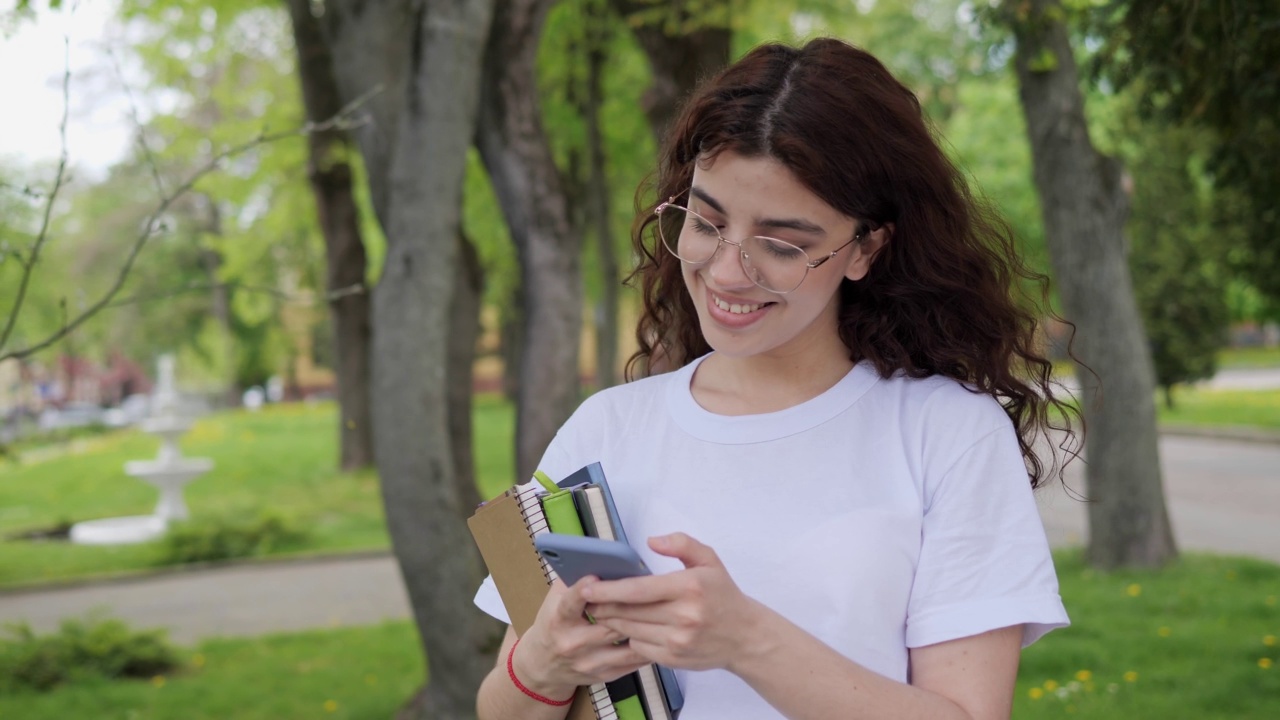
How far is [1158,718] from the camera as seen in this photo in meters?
6.02

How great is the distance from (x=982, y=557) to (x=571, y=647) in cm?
60

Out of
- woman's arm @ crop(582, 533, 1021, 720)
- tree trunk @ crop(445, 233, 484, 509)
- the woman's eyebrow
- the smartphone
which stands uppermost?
the woman's eyebrow

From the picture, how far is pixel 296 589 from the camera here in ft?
39.5

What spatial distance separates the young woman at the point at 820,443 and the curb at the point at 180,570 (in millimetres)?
11609

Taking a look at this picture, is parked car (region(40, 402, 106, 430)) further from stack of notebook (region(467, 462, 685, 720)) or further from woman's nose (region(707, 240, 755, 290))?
woman's nose (region(707, 240, 755, 290))

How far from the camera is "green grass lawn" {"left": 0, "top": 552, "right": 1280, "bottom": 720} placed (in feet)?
20.8

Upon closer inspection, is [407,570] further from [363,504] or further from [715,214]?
[363,504]

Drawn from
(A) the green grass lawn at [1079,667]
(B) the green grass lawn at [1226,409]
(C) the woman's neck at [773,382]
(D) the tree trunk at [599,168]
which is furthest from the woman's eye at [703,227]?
(B) the green grass lawn at [1226,409]

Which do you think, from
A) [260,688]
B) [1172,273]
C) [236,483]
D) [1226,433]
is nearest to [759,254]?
[260,688]

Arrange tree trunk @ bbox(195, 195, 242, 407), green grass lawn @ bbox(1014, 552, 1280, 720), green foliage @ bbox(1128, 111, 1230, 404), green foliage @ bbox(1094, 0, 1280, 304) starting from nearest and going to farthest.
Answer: green foliage @ bbox(1094, 0, 1280, 304)
green grass lawn @ bbox(1014, 552, 1280, 720)
green foliage @ bbox(1128, 111, 1230, 404)
tree trunk @ bbox(195, 195, 242, 407)

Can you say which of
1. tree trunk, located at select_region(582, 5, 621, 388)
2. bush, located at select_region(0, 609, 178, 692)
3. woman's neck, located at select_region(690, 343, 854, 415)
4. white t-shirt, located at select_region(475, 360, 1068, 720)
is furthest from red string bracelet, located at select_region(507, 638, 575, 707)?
tree trunk, located at select_region(582, 5, 621, 388)

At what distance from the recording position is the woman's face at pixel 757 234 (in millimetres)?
1998

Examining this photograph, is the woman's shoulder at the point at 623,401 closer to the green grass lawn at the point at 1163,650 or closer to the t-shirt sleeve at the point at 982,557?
the t-shirt sleeve at the point at 982,557

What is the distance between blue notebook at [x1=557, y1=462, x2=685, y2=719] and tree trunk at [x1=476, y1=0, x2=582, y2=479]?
16.4 feet
